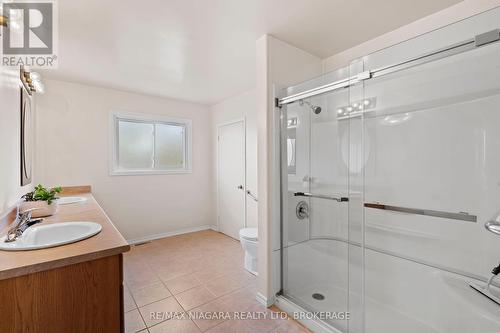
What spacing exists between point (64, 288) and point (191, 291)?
1.39 meters

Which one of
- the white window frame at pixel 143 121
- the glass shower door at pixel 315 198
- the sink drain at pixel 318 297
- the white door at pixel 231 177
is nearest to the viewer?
the sink drain at pixel 318 297

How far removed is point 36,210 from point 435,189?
3.16 metres

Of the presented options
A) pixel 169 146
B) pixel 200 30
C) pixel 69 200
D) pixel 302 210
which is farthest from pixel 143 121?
pixel 302 210

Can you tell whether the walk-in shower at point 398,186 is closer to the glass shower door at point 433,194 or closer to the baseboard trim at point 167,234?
the glass shower door at point 433,194

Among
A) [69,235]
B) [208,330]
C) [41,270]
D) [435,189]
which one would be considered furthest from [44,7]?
[435,189]

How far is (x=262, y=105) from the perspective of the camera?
2078mm

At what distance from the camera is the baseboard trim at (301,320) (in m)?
1.67

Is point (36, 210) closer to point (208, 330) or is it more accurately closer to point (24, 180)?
point (24, 180)

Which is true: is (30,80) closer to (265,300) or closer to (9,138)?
(9,138)

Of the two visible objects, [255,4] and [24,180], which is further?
[24,180]

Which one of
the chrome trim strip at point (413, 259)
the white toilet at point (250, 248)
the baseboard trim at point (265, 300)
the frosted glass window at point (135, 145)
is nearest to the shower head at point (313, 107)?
the chrome trim strip at point (413, 259)

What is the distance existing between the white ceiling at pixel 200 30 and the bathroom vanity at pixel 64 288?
66.4 inches

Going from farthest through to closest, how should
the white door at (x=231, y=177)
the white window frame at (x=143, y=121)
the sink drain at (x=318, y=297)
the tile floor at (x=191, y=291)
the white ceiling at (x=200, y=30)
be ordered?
the white door at (x=231, y=177)
the white window frame at (x=143, y=121)
the sink drain at (x=318, y=297)
the tile floor at (x=191, y=291)
the white ceiling at (x=200, y=30)

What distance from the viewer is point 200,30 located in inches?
77.0
